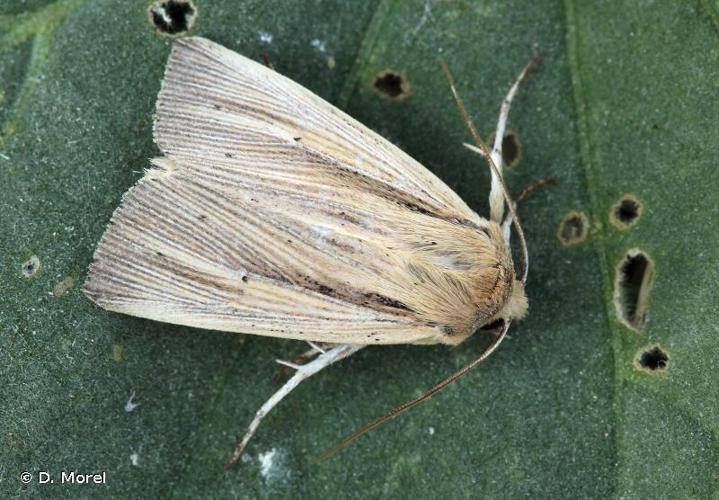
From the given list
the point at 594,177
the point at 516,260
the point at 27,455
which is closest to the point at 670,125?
the point at 594,177

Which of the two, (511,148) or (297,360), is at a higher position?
(511,148)

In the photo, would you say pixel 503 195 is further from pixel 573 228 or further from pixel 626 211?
pixel 626 211

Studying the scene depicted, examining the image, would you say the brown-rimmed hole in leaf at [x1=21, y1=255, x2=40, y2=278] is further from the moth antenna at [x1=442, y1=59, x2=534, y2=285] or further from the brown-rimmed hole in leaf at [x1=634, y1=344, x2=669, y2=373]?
the brown-rimmed hole in leaf at [x1=634, y1=344, x2=669, y2=373]

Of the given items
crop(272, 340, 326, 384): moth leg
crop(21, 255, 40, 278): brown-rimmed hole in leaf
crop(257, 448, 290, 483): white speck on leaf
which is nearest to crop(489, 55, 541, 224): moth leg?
crop(272, 340, 326, 384): moth leg

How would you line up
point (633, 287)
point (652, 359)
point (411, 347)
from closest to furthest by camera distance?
point (652, 359), point (633, 287), point (411, 347)

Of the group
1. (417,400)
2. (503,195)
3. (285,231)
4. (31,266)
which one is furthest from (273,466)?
(503,195)

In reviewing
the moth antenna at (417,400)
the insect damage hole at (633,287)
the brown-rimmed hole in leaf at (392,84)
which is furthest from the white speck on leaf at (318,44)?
the insect damage hole at (633,287)
